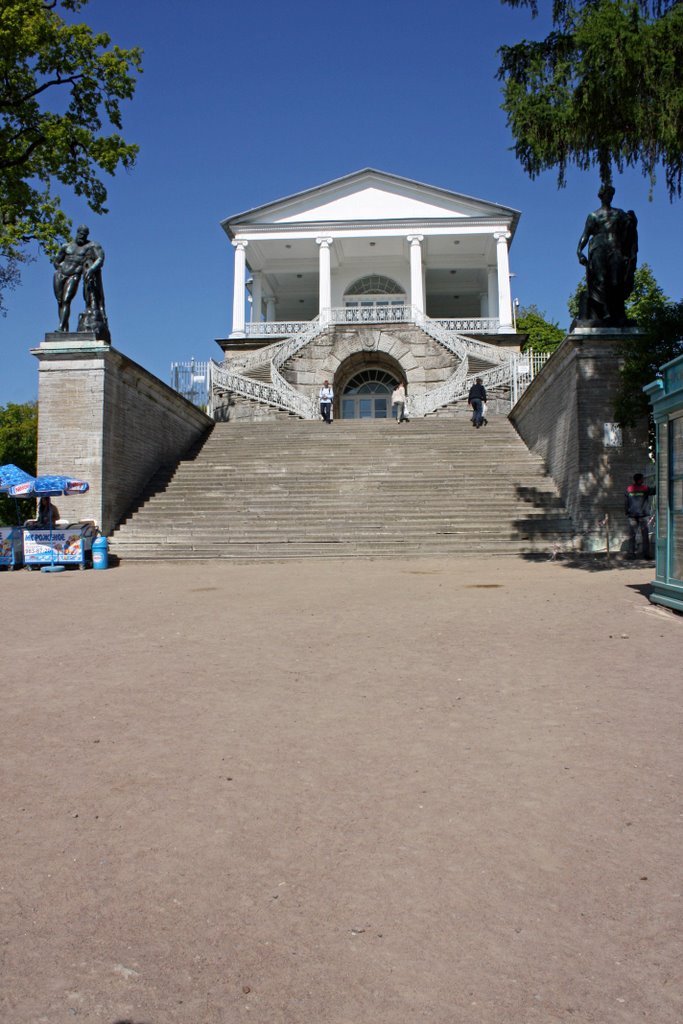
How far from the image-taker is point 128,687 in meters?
5.21

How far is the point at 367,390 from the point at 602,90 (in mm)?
22177

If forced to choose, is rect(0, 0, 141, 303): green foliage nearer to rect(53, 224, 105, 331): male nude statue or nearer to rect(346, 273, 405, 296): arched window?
rect(53, 224, 105, 331): male nude statue

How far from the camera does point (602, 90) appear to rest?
31.3ft

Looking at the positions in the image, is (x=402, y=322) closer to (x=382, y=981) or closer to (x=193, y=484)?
(x=193, y=484)

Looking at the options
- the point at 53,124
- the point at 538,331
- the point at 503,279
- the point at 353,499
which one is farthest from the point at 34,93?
the point at 538,331

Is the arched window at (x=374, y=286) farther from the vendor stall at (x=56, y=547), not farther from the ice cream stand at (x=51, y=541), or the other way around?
the vendor stall at (x=56, y=547)

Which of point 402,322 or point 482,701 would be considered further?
point 402,322

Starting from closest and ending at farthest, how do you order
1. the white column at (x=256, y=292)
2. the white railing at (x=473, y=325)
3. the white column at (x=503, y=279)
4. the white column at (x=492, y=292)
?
the white railing at (x=473, y=325) < the white column at (x=503, y=279) < the white column at (x=492, y=292) < the white column at (x=256, y=292)

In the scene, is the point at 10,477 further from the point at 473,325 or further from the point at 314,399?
the point at 473,325

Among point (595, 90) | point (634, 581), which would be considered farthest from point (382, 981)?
point (595, 90)

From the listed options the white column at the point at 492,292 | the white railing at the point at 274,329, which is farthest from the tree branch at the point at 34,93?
the white column at the point at 492,292

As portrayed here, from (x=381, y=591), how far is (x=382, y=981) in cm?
757

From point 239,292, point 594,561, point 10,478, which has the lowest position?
point 594,561

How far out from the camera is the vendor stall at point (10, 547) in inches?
578
